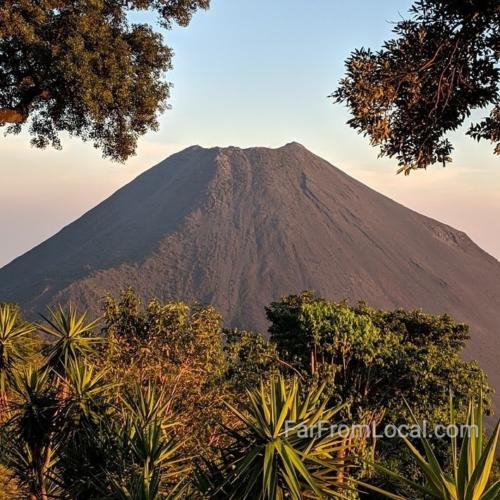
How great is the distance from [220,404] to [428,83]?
1338 cm

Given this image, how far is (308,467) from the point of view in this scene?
8.67 meters

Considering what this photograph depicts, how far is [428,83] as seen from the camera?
404 inches

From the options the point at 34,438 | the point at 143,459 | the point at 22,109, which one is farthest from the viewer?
the point at 22,109

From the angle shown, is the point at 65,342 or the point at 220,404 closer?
the point at 65,342

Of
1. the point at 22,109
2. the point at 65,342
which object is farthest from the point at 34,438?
the point at 22,109

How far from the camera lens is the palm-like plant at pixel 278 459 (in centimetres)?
812

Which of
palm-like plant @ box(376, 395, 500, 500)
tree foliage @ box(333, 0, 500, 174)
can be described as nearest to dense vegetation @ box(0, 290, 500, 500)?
palm-like plant @ box(376, 395, 500, 500)

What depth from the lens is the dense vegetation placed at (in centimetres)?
834

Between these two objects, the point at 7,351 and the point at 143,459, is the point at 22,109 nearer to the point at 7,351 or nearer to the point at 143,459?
the point at 7,351

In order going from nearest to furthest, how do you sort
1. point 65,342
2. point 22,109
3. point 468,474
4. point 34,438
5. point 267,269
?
point 468,474, point 34,438, point 22,109, point 65,342, point 267,269

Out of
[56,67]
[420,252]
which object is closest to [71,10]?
[56,67]

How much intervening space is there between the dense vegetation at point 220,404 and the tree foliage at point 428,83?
383 cm

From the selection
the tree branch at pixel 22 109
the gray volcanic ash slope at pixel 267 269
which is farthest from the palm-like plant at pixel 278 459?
the gray volcanic ash slope at pixel 267 269

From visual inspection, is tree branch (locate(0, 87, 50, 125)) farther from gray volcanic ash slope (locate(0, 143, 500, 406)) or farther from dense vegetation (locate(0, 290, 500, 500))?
gray volcanic ash slope (locate(0, 143, 500, 406))
